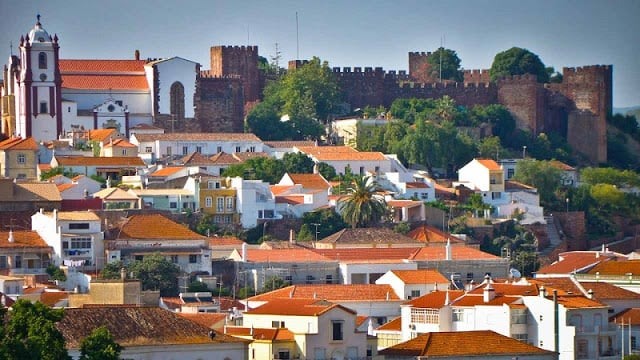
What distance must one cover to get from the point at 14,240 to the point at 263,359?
69.1 feet

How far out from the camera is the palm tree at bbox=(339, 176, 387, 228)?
3612 inches

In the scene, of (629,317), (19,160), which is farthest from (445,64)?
(629,317)

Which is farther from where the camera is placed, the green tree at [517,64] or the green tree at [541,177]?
the green tree at [517,64]

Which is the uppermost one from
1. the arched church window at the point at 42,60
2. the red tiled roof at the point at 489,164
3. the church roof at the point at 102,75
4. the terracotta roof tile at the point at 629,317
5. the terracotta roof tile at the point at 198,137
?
the arched church window at the point at 42,60

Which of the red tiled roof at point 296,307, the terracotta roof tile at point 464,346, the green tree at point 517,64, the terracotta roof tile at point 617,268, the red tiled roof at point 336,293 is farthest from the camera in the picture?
the green tree at point 517,64

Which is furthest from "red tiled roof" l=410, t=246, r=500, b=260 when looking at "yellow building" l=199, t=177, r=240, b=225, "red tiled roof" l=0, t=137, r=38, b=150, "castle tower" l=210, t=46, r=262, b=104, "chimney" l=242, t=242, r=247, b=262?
"castle tower" l=210, t=46, r=262, b=104

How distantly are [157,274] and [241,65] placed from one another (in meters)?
37.5

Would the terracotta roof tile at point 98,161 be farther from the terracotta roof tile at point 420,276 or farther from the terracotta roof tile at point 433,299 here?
the terracotta roof tile at point 433,299

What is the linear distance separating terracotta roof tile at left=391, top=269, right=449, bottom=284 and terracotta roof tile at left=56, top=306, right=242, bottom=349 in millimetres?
18330

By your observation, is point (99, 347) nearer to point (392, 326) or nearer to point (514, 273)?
point (392, 326)

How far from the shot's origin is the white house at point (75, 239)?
8044 centimetres

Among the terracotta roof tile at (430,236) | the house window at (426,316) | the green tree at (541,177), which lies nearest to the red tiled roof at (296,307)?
the house window at (426,316)

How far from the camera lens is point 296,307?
212 ft

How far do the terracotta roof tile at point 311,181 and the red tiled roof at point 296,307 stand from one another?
95.6 feet
